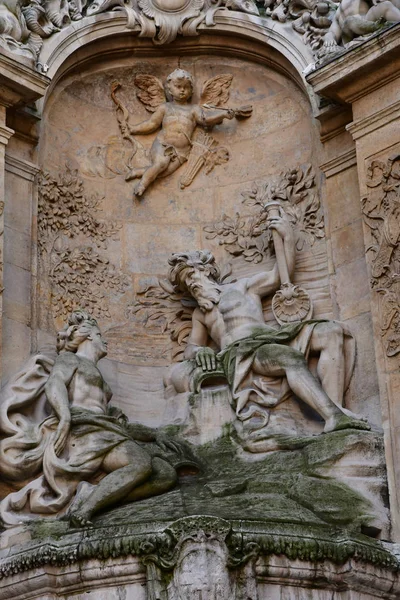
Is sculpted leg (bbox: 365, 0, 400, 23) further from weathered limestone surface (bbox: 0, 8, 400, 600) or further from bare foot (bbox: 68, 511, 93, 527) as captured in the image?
bare foot (bbox: 68, 511, 93, 527)

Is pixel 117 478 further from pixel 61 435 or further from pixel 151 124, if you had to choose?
pixel 151 124

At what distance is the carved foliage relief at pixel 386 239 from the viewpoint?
1344cm

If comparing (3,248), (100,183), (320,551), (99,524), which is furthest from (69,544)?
(100,183)

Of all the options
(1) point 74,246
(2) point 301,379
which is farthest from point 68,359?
(2) point 301,379

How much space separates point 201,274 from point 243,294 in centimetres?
47

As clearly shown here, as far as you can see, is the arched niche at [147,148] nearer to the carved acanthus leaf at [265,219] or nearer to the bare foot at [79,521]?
the carved acanthus leaf at [265,219]

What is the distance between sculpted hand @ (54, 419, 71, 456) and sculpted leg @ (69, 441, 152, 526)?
39 cm

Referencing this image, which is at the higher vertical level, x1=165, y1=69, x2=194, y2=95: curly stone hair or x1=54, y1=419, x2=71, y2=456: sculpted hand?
x1=165, y1=69, x2=194, y2=95: curly stone hair

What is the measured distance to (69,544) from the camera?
39.5 feet

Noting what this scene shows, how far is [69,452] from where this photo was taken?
13180 mm

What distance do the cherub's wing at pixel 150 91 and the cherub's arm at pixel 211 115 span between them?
419 mm

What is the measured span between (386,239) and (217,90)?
121 inches

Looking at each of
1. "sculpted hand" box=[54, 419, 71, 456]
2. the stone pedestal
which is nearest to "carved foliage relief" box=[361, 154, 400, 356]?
the stone pedestal

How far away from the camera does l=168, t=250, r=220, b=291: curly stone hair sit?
14.7m
